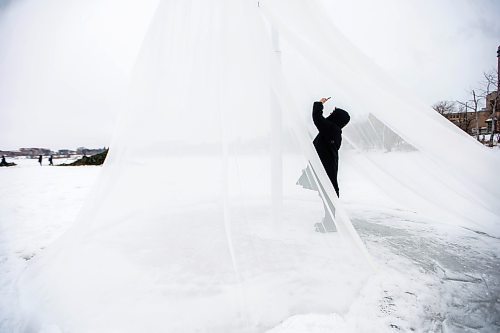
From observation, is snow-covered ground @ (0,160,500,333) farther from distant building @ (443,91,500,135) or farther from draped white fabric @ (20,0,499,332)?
distant building @ (443,91,500,135)

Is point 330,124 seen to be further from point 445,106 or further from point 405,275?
point 445,106

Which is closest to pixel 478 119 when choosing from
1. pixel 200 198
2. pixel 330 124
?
pixel 330 124

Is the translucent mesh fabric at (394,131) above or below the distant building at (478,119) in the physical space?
below

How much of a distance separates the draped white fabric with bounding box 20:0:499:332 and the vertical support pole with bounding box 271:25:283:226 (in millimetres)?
17

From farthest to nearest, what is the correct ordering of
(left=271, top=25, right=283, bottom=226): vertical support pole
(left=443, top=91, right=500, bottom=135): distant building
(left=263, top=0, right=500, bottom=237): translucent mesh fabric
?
(left=443, top=91, right=500, bottom=135): distant building → (left=271, top=25, right=283, bottom=226): vertical support pole → (left=263, top=0, right=500, bottom=237): translucent mesh fabric

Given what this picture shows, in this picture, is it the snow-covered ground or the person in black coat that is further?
the person in black coat

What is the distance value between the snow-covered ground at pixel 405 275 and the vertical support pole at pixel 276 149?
0.93 m

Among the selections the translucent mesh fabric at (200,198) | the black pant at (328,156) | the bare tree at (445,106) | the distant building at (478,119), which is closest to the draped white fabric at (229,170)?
the translucent mesh fabric at (200,198)

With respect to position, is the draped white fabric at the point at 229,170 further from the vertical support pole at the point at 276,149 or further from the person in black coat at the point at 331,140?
the person in black coat at the point at 331,140

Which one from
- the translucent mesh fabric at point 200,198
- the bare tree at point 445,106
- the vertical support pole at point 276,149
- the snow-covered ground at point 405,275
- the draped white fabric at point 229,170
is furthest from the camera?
the bare tree at point 445,106

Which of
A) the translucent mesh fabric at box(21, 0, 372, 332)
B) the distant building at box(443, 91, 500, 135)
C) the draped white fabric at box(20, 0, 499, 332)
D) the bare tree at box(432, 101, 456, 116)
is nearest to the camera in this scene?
the translucent mesh fabric at box(21, 0, 372, 332)

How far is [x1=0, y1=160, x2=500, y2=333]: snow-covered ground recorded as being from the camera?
160 cm

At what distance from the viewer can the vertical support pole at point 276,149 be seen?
2.77 m

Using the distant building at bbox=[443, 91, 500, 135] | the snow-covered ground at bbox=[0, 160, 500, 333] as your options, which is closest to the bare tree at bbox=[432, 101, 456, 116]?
the distant building at bbox=[443, 91, 500, 135]
